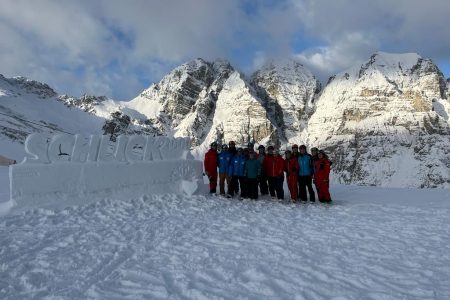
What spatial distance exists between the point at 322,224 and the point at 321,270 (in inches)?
145

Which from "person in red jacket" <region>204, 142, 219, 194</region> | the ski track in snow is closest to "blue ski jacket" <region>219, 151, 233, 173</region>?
"person in red jacket" <region>204, 142, 219, 194</region>

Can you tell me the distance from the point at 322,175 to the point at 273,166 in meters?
1.63

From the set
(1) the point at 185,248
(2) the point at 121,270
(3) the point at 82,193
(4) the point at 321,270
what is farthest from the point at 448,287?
(3) the point at 82,193

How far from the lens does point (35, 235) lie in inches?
301

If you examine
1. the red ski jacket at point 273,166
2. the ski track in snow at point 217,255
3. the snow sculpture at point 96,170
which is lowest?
the ski track in snow at point 217,255

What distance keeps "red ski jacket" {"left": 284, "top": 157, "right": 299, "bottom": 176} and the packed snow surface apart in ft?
8.25

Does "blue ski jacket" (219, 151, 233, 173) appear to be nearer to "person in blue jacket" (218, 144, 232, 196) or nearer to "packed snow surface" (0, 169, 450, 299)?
"person in blue jacket" (218, 144, 232, 196)

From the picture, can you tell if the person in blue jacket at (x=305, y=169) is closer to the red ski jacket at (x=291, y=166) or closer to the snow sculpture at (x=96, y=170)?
the red ski jacket at (x=291, y=166)

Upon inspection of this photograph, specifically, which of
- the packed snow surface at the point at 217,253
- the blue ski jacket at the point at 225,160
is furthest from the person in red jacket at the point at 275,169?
the packed snow surface at the point at 217,253

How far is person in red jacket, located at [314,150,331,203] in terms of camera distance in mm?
13750

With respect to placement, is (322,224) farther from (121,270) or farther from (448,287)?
(121,270)

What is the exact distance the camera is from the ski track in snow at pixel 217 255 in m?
5.34

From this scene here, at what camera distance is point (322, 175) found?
45.2ft

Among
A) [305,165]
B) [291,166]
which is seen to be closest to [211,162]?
[291,166]
